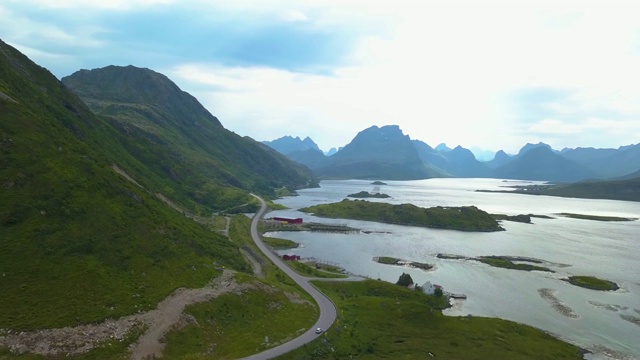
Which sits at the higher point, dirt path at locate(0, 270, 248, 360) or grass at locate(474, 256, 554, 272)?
dirt path at locate(0, 270, 248, 360)

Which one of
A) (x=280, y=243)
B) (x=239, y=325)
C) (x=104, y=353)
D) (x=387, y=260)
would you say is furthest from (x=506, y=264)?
(x=104, y=353)

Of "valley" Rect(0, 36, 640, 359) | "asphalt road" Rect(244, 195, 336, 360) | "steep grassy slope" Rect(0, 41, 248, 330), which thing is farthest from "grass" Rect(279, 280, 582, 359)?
"steep grassy slope" Rect(0, 41, 248, 330)

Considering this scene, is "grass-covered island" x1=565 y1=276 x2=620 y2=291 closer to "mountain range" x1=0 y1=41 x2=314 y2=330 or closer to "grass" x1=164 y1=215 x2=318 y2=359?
"grass" x1=164 y1=215 x2=318 y2=359

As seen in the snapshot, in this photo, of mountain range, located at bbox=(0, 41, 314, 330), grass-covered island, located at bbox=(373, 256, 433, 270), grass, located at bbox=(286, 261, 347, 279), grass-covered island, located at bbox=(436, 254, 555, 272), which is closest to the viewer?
mountain range, located at bbox=(0, 41, 314, 330)

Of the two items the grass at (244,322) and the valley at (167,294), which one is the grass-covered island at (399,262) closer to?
the valley at (167,294)

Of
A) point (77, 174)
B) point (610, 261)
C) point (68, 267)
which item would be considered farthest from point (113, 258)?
point (610, 261)

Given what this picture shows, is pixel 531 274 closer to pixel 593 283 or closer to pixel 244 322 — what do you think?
pixel 593 283

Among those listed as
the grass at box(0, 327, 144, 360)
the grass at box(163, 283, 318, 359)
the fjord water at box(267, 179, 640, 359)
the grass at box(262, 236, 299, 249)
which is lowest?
the fjord water at box(267, 179, 640, 359)
